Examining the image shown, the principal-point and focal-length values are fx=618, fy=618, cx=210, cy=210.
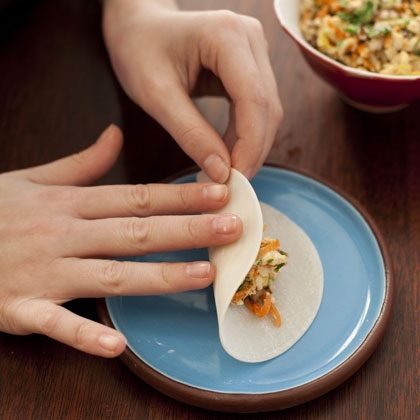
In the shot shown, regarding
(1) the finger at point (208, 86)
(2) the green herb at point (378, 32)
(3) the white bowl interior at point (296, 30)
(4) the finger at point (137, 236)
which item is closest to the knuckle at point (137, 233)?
(4) the finger at point (137, 236)

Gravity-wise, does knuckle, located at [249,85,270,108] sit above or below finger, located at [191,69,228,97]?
above

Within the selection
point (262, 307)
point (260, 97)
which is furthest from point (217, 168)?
point (262, 307)

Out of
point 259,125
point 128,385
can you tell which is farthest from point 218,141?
point 128,385

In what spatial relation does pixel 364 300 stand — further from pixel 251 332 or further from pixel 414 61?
pixel 414 61

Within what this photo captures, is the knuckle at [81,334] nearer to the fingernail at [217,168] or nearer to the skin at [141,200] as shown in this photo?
the skin at [141,200]

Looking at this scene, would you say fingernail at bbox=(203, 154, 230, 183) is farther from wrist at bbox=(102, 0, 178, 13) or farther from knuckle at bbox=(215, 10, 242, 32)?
wrist at bbox=(102, 0, 178, 13)

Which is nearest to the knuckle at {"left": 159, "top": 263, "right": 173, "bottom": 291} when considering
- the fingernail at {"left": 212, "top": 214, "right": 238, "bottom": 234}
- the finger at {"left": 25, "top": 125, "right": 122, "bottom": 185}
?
the fingernail at {"left": 212, "top": 214, "right": 238, "bottom": 234}
